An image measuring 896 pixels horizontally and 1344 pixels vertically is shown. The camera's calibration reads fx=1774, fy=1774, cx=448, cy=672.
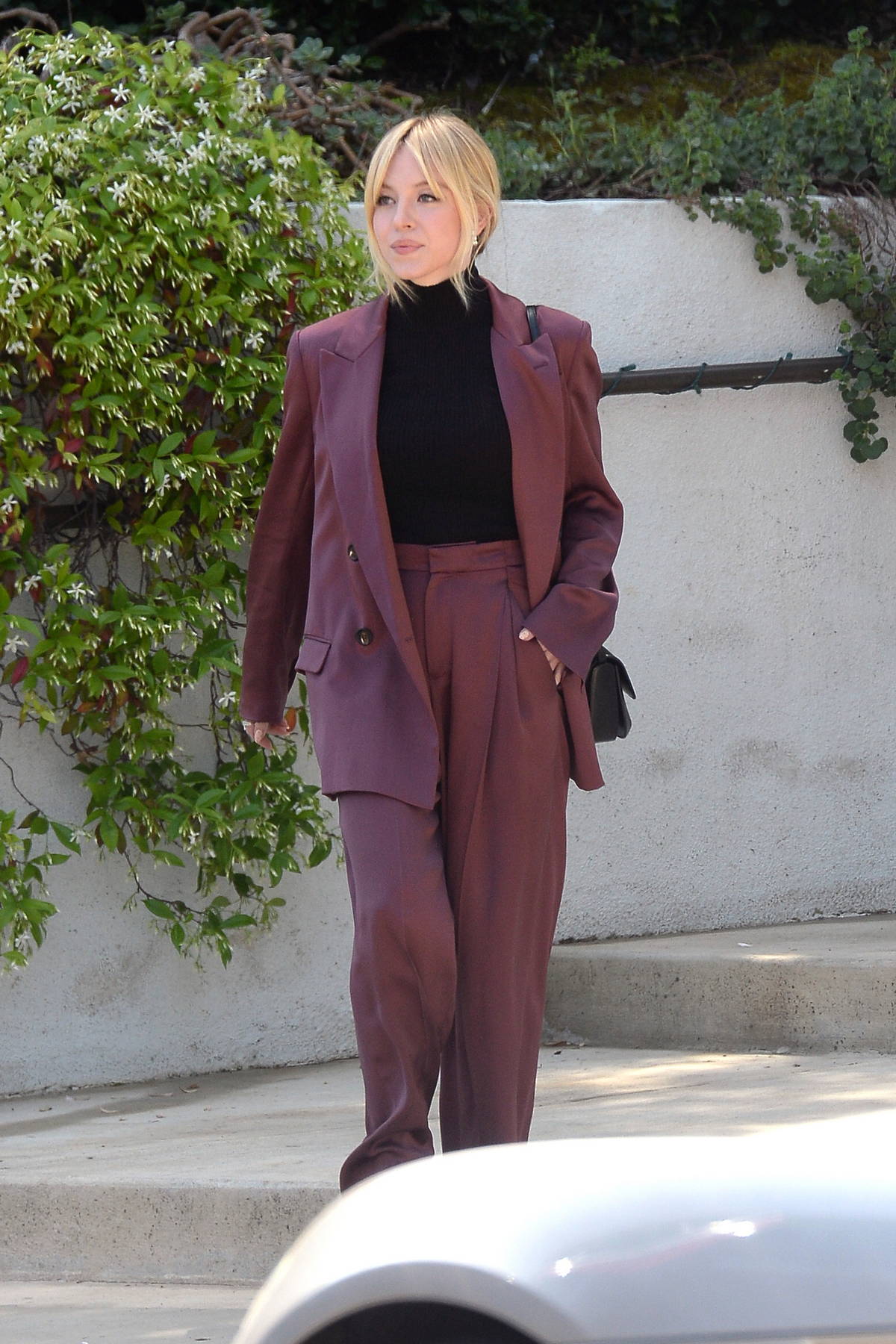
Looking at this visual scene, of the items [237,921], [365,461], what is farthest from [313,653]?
[237,921]

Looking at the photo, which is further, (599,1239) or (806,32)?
(806,32)

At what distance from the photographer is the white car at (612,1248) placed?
1.28 meters

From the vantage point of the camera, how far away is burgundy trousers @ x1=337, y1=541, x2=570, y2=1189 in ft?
9.16

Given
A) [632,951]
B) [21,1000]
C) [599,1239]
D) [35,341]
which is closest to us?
[599,1239]

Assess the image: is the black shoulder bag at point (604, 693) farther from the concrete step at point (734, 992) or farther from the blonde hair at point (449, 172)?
the concrete step at point (734, 992)

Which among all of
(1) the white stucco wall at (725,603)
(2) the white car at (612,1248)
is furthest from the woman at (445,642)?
(1) the white stucco wall at (725,603)

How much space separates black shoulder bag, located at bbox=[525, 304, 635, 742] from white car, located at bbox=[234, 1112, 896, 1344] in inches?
59.0

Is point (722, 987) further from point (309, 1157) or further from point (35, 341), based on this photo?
point (35, 341)

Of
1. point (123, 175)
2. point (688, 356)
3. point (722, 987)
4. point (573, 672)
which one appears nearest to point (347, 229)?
point (123, 175)

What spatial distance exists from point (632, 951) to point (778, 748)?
853 millimetres

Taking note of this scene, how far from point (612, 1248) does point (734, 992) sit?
3050mm

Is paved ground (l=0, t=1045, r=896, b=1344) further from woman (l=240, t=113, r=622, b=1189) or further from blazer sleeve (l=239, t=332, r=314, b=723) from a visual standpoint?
blazer sleeve (l=239, t=332, r=314, b=723)

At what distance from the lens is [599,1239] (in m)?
1.34

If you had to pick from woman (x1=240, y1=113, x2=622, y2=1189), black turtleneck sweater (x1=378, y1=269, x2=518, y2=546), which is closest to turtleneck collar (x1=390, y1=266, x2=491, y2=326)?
woman (x1=240, y1=113, x2=622, y2=1189)
